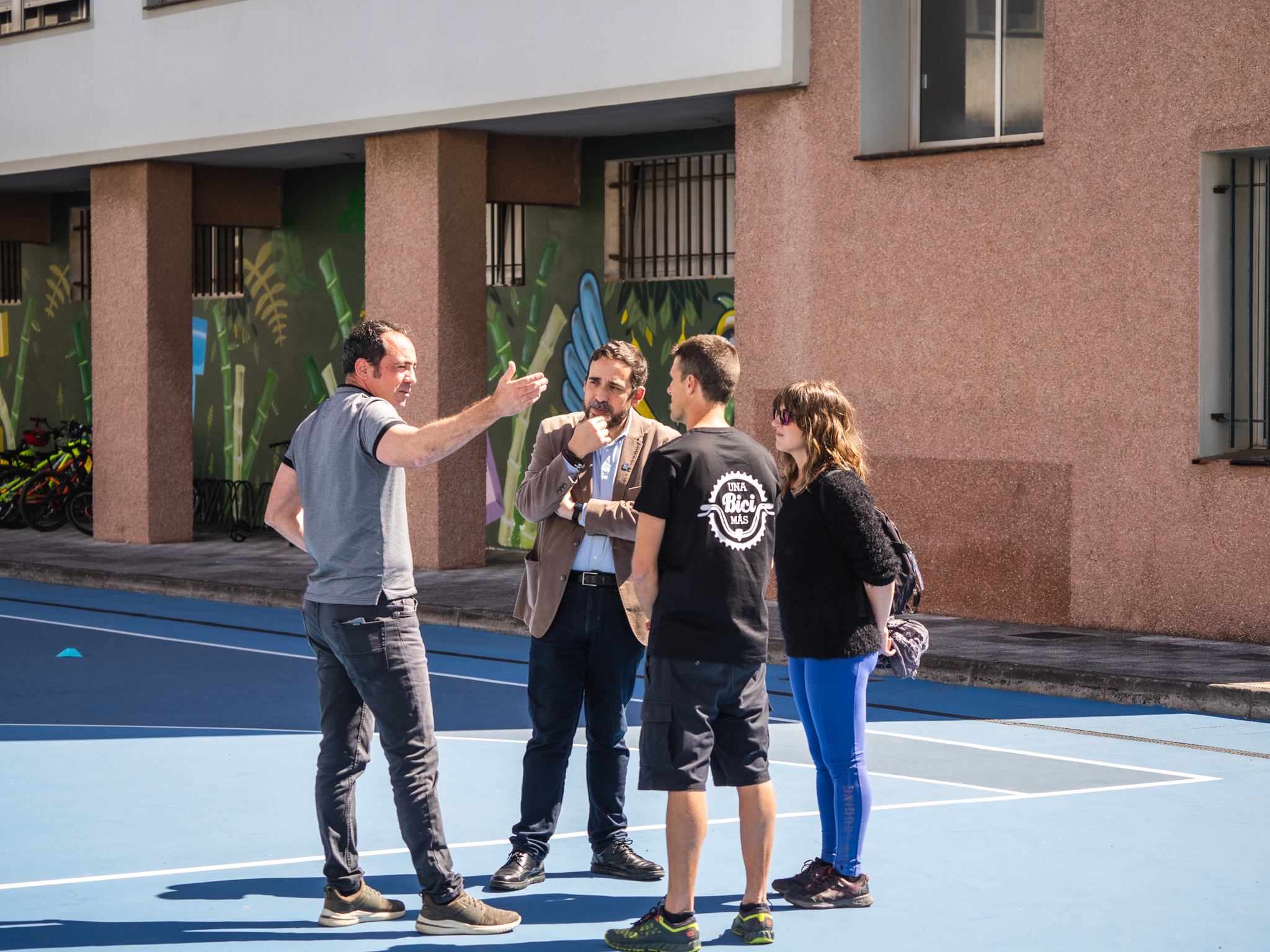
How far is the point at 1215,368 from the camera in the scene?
42.7 ft

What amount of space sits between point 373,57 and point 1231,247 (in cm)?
873

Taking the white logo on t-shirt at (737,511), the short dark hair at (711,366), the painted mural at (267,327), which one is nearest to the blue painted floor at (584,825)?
the white logo on t-shirt at (737,511)

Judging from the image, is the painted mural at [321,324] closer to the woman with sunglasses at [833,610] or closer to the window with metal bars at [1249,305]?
the window with metal bars at [1249,305]

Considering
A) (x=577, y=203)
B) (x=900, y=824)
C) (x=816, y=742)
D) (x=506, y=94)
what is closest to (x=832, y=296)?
(x=506, y=94)

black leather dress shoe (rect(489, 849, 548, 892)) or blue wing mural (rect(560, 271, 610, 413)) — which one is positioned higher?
blue wing mural (rect(560, 271, 610, 413))

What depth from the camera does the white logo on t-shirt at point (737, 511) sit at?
5840mm

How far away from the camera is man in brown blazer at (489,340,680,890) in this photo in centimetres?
664

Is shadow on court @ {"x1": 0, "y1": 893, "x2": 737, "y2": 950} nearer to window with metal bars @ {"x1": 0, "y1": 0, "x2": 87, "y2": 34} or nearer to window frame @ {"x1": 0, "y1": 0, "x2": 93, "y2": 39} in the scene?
window frame @ {"x1": 0, "y1": 0, "x2": 93, "y2": 39}

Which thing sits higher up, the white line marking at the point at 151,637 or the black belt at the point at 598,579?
the black belt at the point at 598,579

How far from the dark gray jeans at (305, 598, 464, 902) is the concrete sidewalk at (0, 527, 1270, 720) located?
17.5ft

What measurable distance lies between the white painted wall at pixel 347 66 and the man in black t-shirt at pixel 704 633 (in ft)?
31.2

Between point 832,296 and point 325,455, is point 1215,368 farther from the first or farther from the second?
point 325,455

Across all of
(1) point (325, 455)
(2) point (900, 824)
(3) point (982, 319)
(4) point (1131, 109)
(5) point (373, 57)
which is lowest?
(2) point (900, 824)

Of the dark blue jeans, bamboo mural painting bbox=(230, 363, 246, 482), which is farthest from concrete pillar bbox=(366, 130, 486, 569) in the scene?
the dark blue jeans
